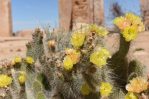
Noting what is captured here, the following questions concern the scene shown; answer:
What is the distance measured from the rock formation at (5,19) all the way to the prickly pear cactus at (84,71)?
15.9m

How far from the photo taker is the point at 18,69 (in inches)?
115

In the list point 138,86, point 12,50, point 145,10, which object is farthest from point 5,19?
point 138,86

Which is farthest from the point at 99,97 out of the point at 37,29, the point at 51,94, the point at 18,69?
the point at 37,29

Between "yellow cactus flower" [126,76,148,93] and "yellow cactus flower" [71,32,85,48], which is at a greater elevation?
"yellow cactus flower" [71,32,85,48]

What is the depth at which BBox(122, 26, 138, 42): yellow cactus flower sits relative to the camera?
2332mm

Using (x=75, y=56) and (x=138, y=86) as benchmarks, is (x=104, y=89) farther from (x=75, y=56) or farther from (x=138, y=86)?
(x=138, y=86)

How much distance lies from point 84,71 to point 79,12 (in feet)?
45.5

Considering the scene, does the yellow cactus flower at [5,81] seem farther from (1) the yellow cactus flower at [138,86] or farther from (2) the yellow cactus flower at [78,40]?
(1) the yellow cactus flower at [138,86]

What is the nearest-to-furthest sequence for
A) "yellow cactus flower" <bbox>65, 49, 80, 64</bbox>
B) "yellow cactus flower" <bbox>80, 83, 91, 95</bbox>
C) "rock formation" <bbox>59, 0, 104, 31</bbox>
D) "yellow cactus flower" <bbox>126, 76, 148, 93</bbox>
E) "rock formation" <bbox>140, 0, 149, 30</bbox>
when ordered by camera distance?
1. "yellow cactus flower" <bbox>126, 76, 148, 93</bbox>
2. "yellow cactus flower" <bbox>65, 49, 80, 64</bbox>
3. "yellow cactus flower" <bbox>80, 83, 91, 95</bbox>
4. "rock formation" <bbox>140, 0, 149, 30</bbox>
5. "rock formation" <bbox>59, 0, 104, 31</bbox>

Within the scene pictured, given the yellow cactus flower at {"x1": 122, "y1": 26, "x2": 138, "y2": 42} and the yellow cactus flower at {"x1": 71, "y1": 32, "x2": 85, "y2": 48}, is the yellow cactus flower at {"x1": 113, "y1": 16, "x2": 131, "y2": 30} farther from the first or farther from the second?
the yellow cactus flower at {"x1": 71, "y1": 32, "x2": 85, "y2": 48}

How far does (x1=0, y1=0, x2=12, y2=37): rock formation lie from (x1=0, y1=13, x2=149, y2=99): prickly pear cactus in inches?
627

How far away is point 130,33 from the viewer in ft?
7.69

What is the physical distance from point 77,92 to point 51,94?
0.24m

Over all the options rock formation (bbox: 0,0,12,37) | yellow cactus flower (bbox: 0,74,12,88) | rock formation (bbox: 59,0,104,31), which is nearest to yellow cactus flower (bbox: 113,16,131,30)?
yellow cactus flower (bbox: 0,74,12,88)
